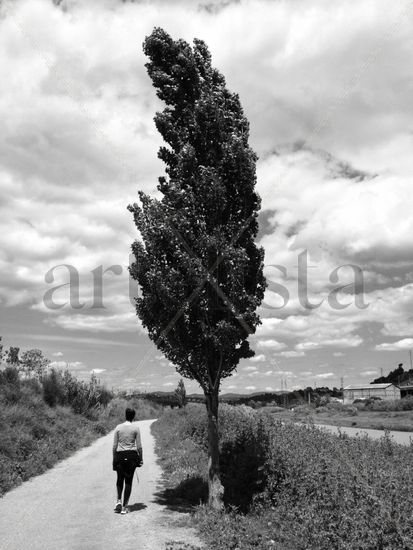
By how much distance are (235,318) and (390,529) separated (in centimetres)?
574

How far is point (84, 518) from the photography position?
9.77 meters

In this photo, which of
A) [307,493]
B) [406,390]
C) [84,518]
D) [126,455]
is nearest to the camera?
[307,493]

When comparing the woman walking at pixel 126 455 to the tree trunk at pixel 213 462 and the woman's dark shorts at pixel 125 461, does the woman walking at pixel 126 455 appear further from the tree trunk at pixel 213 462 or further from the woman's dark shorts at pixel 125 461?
the tree trunk at pixel 213 462

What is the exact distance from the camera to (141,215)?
11.6 meters

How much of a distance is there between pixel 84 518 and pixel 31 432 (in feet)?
33.5

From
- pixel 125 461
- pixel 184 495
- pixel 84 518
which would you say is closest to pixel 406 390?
pixel 184 495

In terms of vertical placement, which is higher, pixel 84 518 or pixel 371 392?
pixel 84 518

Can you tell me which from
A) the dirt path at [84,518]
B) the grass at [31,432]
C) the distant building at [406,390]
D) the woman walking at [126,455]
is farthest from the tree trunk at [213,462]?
the distant building at [406,390]

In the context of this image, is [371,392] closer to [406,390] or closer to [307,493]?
A: [406,390]

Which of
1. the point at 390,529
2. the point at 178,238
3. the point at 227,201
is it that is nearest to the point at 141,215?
the point at 178,238

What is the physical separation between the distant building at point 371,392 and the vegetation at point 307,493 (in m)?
93.8

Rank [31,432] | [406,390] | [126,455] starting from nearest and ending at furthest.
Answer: [126,455] < [31,432] < [406,390]

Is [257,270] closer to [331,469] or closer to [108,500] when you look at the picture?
[331,469]

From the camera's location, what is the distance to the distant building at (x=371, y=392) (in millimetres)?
104000
